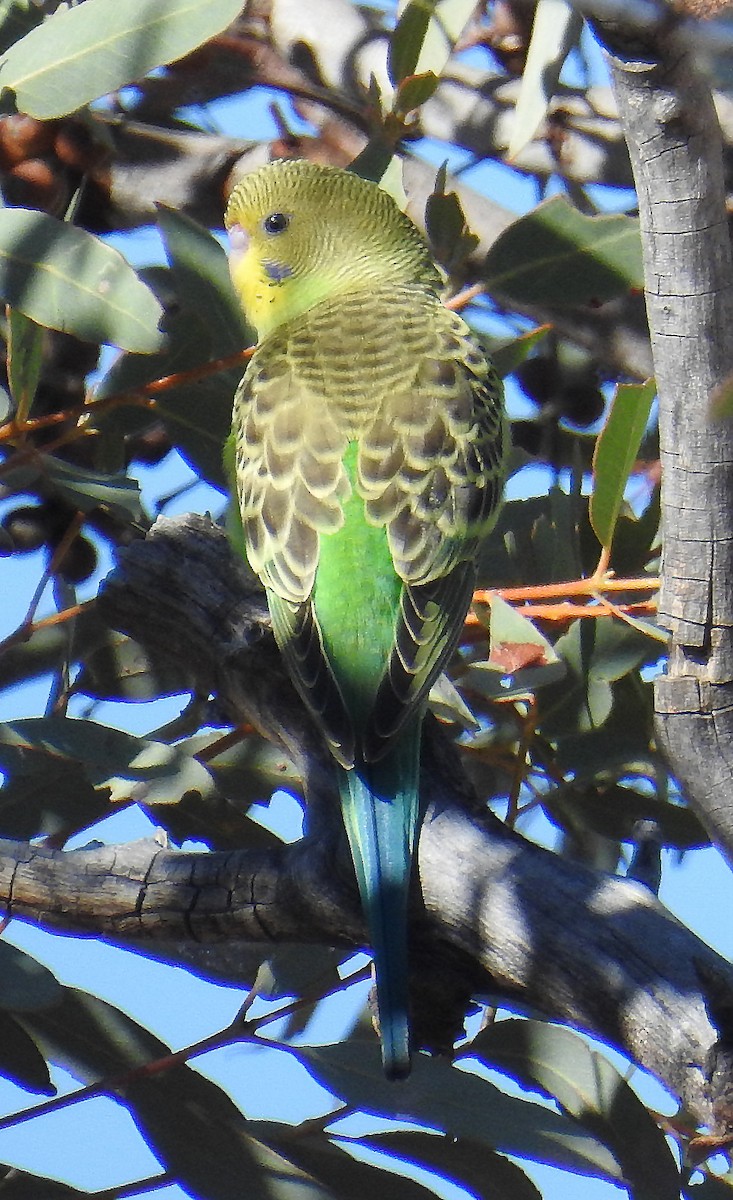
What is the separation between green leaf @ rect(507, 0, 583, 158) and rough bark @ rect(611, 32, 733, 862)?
1.06 meters

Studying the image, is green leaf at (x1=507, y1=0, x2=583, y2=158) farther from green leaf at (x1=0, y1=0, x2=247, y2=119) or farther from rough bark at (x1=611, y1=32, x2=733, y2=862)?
rough bark at (x1=611, y1=32, x2=733, y2=862)

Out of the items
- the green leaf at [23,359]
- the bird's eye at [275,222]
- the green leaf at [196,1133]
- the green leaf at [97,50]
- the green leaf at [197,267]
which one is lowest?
the green leaf at [196,1133]

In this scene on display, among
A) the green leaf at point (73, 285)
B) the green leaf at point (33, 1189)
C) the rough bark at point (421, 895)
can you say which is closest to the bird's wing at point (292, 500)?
the rough bark at point (421, 895)

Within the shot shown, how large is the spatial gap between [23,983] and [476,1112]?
49cm

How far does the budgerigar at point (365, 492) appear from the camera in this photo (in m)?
1.54

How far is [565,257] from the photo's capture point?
6.19 ft

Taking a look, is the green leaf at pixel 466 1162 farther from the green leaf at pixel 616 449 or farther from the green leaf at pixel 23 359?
the green leaf at pixel 23 359

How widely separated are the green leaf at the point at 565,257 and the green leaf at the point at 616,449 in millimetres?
236

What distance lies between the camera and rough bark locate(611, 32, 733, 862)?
1.02 metres

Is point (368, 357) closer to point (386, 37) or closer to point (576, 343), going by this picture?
point (576, 343)

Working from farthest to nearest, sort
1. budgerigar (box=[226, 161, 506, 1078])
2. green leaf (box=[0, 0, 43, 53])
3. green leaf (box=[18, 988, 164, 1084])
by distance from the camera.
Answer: green leaf (box=[0, 0, 43, 53]) → green leaf (box=[18, 988, 164, 1084]) → budgerigar (box=[226, 161, 506, 1078])

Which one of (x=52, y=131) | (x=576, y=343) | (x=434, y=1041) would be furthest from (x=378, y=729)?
(x=52, y=131)

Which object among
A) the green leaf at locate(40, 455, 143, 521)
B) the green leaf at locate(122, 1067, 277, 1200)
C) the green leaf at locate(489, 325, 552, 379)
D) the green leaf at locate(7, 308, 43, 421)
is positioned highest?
the green leaf at locate(489, 325, 552, 379)

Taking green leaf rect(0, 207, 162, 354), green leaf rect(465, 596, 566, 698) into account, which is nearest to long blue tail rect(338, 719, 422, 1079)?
green leaf rect(465, 596, 566, 698)
